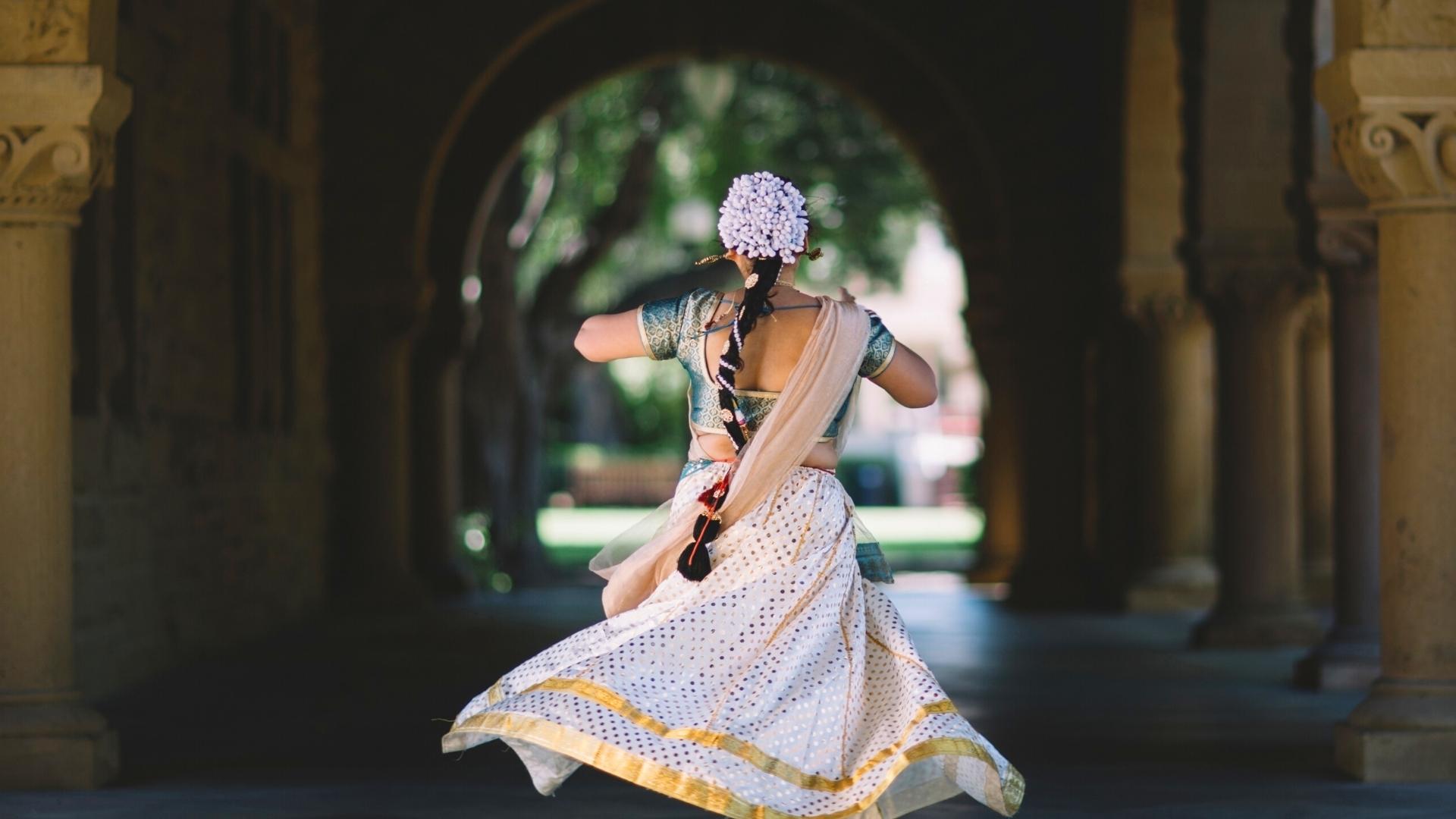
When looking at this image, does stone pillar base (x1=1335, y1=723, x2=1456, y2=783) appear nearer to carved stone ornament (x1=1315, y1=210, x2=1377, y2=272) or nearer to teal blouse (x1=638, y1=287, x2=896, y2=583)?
teal blouse (x1=638, y1=287, x2=896, y2=583)

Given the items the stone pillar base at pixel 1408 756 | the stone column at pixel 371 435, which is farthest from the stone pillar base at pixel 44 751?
the stone column at pixel 371 435

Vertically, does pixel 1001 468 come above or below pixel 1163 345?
below

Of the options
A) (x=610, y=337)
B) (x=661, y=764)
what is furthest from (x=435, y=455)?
(x=661, y=764)

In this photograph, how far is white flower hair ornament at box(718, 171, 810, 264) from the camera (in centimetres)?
503

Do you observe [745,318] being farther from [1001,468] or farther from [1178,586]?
[1001,468]

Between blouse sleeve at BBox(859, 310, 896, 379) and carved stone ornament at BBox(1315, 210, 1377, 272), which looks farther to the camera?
carved stone ornament at BBox(1315, 210, 1377, 272)

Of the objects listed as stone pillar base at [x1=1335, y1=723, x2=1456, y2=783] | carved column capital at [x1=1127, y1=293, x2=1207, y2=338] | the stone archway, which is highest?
the stone archway

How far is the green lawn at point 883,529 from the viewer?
25.1 m

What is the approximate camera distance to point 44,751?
6594mm

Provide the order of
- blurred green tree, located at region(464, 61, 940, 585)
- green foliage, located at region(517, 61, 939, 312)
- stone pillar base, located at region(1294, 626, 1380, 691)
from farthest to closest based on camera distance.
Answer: green foliage, located at region(517, 61, 939, 312) < blurred green tree, located at region(464, 61, 940, 585) < stone pillar base, located at region(1294, 626, 1380, 691)

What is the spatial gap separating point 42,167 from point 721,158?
17.2 meters

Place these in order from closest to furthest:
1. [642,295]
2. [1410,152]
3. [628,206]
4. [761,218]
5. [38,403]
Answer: [761,218] < [38,403] < [1410,152] < [628,206] < [642,295]

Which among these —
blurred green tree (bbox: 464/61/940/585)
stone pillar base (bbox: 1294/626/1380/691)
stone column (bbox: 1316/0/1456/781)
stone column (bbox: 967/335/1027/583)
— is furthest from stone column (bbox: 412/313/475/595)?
stone column (bbox: 1316/0/1456/781)

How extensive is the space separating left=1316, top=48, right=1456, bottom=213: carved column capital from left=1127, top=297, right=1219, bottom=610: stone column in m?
7.30
